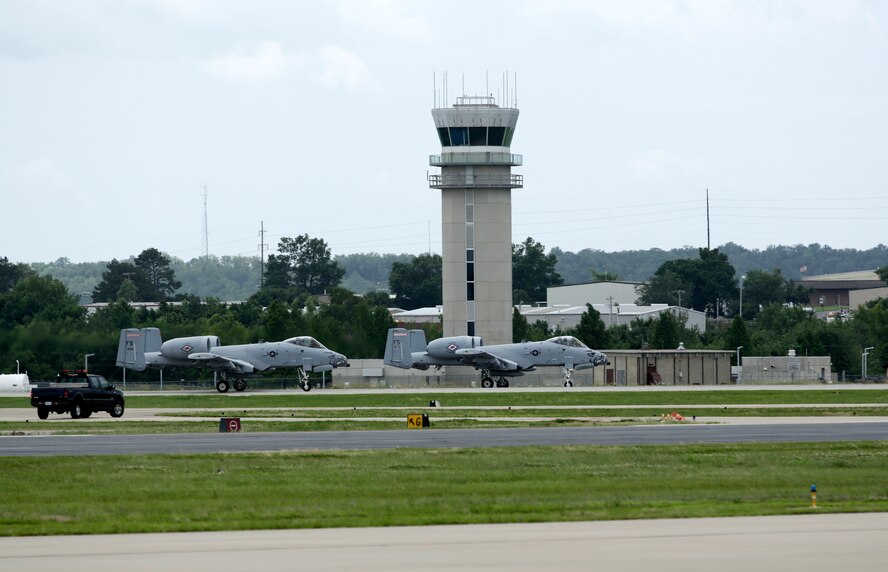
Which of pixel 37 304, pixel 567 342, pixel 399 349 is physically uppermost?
pixel 37 304

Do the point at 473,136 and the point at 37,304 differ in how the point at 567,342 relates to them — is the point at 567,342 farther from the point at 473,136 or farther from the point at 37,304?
the point at 37,304

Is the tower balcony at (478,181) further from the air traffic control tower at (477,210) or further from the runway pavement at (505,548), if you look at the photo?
the runway pavement at (505,548)

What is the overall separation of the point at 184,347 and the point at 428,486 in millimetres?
50988

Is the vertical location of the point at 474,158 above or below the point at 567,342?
above

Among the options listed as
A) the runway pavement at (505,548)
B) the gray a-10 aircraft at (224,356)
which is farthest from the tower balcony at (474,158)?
the runway pavement at (505,548)

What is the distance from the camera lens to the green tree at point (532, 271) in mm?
192250

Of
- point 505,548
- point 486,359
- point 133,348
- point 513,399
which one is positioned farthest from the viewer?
point 486,359

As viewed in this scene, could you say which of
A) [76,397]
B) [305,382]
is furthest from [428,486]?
[305,382]

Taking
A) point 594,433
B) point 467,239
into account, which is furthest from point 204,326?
point 594,433

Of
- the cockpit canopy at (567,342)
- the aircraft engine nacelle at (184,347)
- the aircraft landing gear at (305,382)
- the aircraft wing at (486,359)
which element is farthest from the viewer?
the aircraft wing at (486,359)

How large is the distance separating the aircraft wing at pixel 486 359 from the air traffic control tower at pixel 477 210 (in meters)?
12.6

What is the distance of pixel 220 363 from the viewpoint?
242 feet

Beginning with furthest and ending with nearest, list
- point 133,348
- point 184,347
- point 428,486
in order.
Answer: point 133,348 → point 184,347 → point 428,486

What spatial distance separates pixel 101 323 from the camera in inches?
3844
